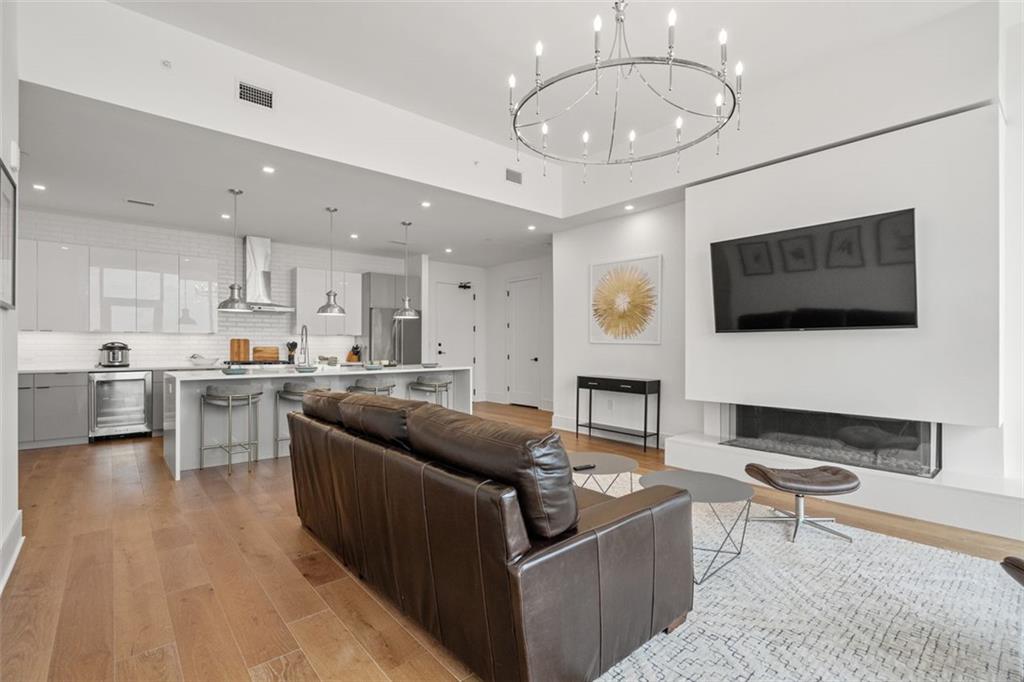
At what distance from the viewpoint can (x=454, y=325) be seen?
971 centimetres

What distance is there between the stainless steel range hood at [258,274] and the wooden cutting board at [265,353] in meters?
0.62

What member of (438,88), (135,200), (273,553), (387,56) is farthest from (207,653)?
(135,200)

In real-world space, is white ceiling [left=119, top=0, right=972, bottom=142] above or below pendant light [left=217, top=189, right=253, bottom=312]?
above

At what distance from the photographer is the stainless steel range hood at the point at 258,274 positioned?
7.00 m

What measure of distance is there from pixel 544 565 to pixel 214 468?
4352mm

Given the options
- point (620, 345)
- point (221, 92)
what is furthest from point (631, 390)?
point (221, 92)

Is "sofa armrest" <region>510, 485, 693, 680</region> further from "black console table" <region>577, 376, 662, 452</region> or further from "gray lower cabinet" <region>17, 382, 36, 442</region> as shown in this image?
"gray lower cabinet" <region>17, 382, 36, 442</region>

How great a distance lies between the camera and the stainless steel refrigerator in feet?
26.8

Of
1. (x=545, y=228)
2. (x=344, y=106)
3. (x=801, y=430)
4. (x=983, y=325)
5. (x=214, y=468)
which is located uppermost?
(x=344, y=106)

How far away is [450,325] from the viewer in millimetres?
9656

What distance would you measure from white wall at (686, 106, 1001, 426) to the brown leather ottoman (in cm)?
105

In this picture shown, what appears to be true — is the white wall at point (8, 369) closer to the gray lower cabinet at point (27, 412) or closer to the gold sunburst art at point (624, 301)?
the gray lower cabinet at point (27, 412)

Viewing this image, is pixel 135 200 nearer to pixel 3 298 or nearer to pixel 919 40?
pixel 3 298

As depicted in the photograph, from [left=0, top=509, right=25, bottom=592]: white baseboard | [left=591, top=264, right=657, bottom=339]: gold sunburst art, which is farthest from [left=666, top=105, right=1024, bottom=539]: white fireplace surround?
[left=0, top=509, right=25, bottom=592]: white baseboard
